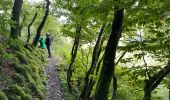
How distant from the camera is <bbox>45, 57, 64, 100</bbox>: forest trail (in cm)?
2004

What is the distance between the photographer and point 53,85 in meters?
23.1

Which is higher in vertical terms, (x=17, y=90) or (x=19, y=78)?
(x=19, y=78)

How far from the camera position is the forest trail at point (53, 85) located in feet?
65.7

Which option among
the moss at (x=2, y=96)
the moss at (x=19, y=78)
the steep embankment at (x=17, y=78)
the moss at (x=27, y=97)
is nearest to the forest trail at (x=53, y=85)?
the steep embankment at (x=17, y=78)

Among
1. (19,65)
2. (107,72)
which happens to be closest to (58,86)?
(19,65)

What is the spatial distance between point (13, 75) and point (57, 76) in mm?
9643

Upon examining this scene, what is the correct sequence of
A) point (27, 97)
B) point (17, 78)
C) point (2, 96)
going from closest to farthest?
point (2, 96)
point (27, 97)
point (17, 78)

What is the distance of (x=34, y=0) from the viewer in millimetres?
35281

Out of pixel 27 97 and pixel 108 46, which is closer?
pixel 108 46

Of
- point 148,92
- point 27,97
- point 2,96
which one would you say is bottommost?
point 27,97

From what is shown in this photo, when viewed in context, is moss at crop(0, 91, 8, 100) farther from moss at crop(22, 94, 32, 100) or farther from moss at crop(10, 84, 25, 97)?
moss at crop(22, 94, 32, 100)

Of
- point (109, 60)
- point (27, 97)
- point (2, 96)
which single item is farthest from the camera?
point (27, 97)

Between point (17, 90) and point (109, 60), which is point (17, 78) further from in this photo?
point (109, 60)

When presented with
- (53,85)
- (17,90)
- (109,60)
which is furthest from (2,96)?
(53,85)
